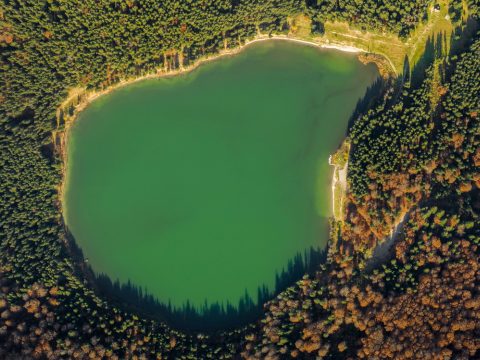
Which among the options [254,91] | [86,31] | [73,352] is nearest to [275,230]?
[254,91]

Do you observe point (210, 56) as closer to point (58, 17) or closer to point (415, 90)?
point (58, 17)

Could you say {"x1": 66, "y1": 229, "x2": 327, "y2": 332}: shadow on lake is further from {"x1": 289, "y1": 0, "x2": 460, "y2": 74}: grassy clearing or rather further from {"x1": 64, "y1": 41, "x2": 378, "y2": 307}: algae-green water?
{"x1": 289, "y1": 0, "x2": 460, "y2": 74}: grassy clearing

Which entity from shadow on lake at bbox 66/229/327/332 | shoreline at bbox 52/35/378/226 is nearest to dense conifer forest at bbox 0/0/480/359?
shoreline at bbox 52/35/378/226

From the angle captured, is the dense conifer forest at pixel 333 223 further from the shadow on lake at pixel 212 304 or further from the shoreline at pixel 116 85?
the shadow on lake at pixel 212 304

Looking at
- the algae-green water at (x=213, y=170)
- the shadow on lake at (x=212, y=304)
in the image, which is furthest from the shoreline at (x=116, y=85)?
the shadow on lake at (x=212, y=304)

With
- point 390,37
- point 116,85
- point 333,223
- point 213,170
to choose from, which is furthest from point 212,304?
point 390,37
